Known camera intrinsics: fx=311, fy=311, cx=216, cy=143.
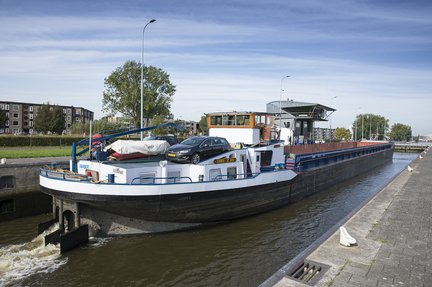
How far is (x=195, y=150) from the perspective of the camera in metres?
14.0

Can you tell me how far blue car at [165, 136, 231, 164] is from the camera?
13.8 meters

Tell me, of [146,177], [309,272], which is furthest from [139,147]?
[309,272]

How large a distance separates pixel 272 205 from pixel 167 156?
676 cm

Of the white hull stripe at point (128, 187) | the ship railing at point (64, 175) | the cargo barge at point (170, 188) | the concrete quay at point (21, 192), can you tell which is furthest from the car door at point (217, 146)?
the concrete quay at point (21, 192)

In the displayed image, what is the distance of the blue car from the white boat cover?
1126 millimetres

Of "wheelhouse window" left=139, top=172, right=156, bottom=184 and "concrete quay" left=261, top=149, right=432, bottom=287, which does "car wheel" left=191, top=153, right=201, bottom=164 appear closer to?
"wheelhouse window" left=139, top=172, right=156, bottom=184

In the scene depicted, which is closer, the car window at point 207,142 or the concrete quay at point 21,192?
the car window at point 207,142

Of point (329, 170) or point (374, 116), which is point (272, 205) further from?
point (374, 116)

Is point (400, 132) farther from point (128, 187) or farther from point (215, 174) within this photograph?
point (128, 187)

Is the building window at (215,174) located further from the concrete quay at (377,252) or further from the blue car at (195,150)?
the concrete quay at (377,252)

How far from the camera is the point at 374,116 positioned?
155 metres

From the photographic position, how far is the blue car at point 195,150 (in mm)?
13844

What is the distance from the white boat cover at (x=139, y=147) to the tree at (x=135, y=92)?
1183 inches

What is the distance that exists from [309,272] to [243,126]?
11.3 m
